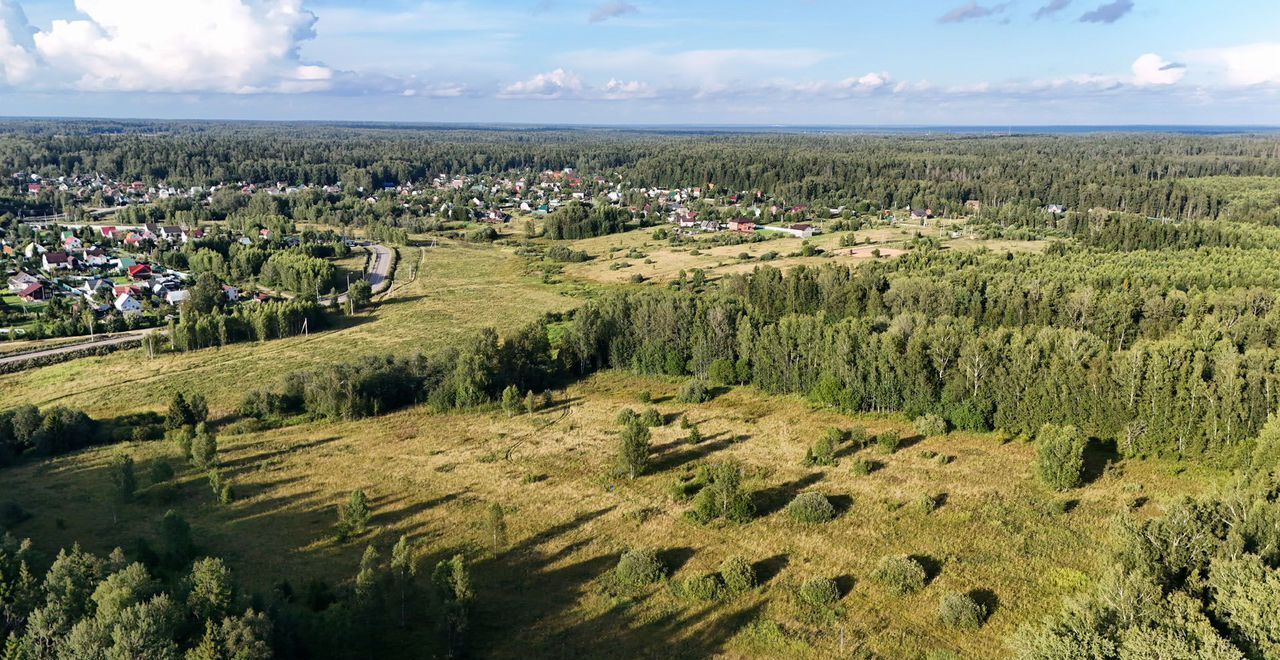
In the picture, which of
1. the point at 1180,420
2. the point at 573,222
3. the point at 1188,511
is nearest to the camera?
the point at 1188,511

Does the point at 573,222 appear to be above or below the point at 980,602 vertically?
above

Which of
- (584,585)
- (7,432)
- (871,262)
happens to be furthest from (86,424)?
(871,262)

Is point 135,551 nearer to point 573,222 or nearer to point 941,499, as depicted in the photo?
point 941,499

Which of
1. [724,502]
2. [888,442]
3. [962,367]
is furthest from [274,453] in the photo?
[962,367]

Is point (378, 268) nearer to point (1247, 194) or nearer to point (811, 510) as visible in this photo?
point (811, 510)

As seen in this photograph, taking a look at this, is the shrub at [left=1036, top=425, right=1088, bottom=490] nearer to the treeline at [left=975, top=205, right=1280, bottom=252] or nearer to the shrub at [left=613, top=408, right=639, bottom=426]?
the shrub at [left=613, top=408, right=639, bottom=426]

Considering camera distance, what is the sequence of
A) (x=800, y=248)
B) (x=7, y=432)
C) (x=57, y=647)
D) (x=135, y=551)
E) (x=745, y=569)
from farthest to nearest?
1. (x=800, y=248)
2. (x=7, y=432)
3. (x=135, y=551)
4. (x=745, y=569)
5. (x=57, y=647)
